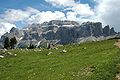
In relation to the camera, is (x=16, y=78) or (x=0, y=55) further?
(x=0, y=55)

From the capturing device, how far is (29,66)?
50.2 m

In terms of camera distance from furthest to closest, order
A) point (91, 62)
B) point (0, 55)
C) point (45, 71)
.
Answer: point (0, 55) → point (91, 62) → point (45, 71)

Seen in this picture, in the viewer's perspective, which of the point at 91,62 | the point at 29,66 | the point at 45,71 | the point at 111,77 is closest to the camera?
the point at 111,77

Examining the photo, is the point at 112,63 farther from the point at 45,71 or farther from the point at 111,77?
the point at 45,71

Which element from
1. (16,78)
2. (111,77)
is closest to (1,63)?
(16,78)

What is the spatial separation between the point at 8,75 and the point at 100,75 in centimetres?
1476

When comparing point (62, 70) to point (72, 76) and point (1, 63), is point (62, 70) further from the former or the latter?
point (1, 63)

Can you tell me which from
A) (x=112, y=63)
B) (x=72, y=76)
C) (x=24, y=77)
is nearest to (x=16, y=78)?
(x=24, y=77)

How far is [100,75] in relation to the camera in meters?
38.1

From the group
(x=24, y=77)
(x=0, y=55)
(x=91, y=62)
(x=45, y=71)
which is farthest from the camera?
(x=0, y=55)

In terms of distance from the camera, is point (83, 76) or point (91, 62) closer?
point (83, 76)

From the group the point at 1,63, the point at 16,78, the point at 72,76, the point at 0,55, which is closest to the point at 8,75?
the point at 16,78

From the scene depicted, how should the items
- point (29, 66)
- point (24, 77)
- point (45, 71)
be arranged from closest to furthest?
1. point (24, 77)
2. point (45, 71)
3. point (29, 66)

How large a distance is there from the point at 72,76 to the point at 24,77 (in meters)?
7.13
